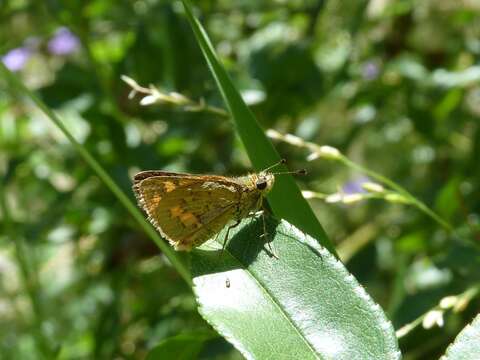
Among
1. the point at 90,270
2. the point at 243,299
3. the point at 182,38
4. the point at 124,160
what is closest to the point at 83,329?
the point at 90,270

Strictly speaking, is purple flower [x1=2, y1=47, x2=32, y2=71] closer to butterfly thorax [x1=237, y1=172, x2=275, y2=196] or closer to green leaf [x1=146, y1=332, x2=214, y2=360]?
butterfly thorax [x1=237, y1=172, x2=275, y2=196]

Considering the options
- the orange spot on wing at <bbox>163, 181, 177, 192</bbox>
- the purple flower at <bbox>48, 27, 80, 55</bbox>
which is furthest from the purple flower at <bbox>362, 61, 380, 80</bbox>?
the orange spot on wing at <bbox>163, 181, 177, 192</bbox>

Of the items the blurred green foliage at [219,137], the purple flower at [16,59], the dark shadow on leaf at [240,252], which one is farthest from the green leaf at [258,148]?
the purple flower at [16,59]

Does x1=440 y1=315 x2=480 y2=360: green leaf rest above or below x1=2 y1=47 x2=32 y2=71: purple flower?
below

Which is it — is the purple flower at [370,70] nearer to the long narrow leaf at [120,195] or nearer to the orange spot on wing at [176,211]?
the orange spot on wing at [176,211]

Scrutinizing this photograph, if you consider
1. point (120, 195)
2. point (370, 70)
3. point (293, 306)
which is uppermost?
point (120, 195)

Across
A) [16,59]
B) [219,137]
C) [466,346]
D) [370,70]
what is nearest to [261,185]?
[466,346]

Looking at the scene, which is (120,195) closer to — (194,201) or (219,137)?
(194,201)
